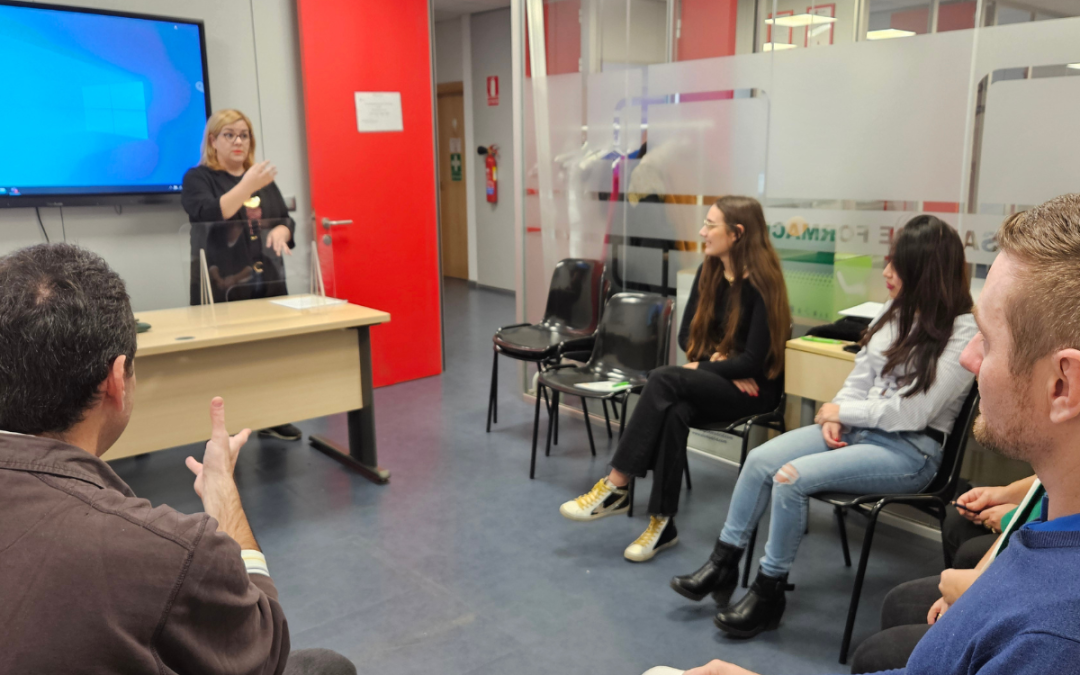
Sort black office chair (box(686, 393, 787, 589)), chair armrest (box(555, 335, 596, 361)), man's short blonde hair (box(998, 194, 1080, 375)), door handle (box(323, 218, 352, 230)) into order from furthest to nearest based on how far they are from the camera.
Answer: door handle (box(323, 218, 352, 230)) < chair armrest (box(555, 335, 596, 361)) < black office chair (box(686, 393, 787, 589)) < man's short blonde hair (box(998, 194, 1080, 375))

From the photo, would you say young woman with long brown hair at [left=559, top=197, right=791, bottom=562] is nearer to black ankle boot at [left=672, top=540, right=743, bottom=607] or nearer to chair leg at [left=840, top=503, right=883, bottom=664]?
black ankle boot at [left=672, top=540, right=743, bottom=607]

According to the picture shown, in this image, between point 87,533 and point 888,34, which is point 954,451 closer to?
point 888,34

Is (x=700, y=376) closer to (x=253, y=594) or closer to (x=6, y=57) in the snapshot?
(x=253, y=594)

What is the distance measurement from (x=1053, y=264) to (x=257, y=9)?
4.58m

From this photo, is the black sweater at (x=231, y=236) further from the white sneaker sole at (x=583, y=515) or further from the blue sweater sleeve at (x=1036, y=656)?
the blue sweater sleeve at (x=1036, y=656)

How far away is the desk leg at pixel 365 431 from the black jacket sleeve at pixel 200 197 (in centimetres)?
91

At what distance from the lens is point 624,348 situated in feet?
11.8

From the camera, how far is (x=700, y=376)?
9.66ft

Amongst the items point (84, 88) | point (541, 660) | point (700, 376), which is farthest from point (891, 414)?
point (84, 88)

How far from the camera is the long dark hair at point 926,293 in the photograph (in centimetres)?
231

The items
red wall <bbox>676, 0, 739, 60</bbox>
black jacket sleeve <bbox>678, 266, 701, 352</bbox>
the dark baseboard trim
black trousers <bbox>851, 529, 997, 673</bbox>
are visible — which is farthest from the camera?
the dark baseboard trim

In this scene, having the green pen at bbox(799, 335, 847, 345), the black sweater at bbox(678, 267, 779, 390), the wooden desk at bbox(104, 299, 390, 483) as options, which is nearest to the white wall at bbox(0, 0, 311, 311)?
the wooden desk at bbox(104, 299, 390, 483)

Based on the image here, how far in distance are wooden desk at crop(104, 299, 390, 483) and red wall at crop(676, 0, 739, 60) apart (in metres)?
1.87

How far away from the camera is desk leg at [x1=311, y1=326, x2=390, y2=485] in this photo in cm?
360
